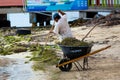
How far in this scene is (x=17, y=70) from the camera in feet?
40.6

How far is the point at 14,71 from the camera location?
12.2m

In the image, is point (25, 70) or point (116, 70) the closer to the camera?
point (116, 70)

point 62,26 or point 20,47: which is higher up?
point 62,26

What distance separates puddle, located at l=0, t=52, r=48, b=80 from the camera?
442 inches

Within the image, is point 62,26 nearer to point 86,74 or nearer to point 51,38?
point 86,74

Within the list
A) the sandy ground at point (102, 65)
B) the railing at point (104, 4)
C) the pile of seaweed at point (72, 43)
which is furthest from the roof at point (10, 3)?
the pile of seaweed at point (72, 43)

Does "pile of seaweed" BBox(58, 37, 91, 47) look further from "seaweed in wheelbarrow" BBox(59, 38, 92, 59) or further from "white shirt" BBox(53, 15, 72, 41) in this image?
"white shirt" BBox(53, 15, 72, 41)

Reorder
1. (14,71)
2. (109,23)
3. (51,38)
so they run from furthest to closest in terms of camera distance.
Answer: (109,23) → (51,38) → (14,71)

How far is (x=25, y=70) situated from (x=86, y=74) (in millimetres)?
2088

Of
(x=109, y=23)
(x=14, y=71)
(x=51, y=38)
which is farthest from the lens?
(x=109, y=23)

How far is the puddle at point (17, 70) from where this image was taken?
11.2m

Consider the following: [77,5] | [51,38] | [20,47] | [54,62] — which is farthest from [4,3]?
[54,62]

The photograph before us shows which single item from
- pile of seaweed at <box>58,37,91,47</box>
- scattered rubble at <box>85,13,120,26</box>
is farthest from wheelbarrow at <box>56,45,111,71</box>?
scattered rubble at <box>85,13,120,26</box>

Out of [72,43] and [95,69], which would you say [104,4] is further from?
[72,43]
